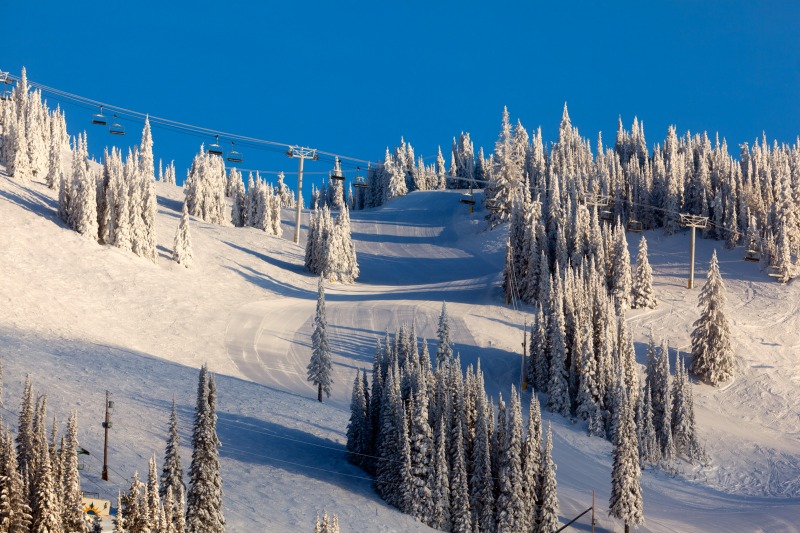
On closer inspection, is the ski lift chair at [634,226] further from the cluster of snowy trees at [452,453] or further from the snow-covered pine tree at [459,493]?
the snow-covered pine tree at [459,493]

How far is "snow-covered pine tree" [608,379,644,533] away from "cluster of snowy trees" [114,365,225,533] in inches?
1031

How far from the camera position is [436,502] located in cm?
6300

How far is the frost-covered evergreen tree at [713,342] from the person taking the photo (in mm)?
89812

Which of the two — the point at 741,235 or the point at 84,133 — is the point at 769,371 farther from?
the point at 84,133

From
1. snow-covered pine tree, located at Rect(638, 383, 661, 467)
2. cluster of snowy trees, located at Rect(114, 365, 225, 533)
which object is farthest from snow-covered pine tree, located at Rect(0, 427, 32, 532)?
snow-covered pine tree, located at Rect(638, 383, 661, 467)

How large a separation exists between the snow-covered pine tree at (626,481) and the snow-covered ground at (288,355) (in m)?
1.87

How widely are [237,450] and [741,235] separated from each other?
238 ft

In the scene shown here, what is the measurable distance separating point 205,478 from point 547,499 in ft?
71.5

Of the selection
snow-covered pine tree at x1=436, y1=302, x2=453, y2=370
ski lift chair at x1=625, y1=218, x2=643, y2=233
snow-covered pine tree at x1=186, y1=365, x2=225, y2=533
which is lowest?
snow-covered pine tree at x1=186, y1=365, x2=225, y2=533

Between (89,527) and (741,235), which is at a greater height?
(741,235)

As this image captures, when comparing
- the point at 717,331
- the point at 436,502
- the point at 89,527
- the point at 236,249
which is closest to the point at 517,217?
the point at 717,331

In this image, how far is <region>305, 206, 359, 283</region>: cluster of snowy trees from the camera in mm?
118688

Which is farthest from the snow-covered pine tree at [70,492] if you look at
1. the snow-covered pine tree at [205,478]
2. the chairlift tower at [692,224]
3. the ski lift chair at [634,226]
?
the ski lift chair at [634,226]

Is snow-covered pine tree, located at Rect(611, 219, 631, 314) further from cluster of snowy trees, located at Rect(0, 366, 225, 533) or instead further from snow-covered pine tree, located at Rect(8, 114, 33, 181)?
snow-covered pine tree, located at Rect(8, 114, 33, 181)
